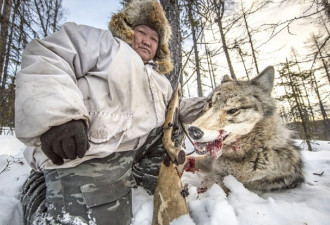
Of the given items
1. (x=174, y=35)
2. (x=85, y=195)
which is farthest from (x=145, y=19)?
(x=85, y=195)

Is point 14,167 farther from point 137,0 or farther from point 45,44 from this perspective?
point 137,0

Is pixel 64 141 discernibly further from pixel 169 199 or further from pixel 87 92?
pixel 169 199

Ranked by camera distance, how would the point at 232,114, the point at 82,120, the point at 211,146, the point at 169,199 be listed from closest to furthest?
the point at 82,120, the point at 169,199, the point at 211,146, the point at 232,114

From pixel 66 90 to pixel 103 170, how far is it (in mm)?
798

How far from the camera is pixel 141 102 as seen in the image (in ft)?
6.63

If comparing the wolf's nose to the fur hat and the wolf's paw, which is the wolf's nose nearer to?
the wolf's paw

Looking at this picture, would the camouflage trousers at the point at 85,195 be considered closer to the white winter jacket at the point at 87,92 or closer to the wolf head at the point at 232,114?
the white winter jacket at the point at 87,92

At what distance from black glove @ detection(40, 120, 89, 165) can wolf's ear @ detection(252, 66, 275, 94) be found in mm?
2441

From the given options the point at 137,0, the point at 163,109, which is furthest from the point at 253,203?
the point at 137,0

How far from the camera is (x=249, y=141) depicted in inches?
90.8

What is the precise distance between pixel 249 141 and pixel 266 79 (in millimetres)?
1010

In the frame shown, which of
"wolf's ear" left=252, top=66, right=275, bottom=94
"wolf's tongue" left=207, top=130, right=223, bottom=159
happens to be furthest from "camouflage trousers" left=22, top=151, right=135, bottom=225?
"wolf's ear" left=252, top=66, right=275, bottom=94

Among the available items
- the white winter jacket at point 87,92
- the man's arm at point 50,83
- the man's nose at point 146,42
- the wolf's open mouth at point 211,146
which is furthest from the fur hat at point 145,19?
the wolf's open mouth at point 211,146

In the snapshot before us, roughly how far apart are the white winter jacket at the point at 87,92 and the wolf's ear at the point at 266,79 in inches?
59.9
